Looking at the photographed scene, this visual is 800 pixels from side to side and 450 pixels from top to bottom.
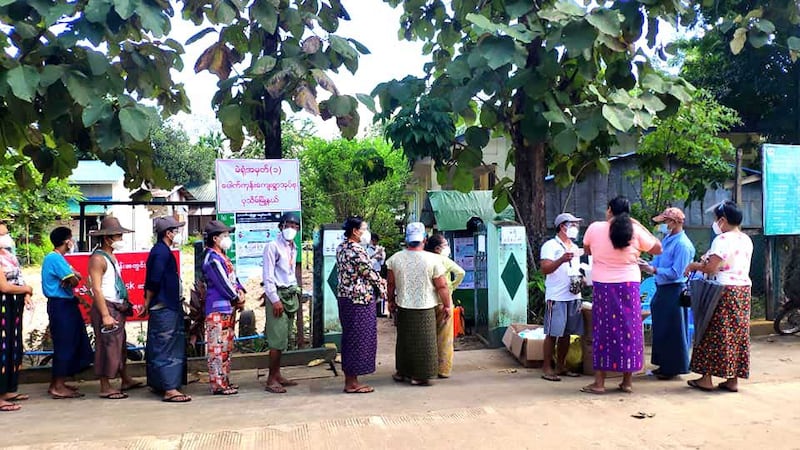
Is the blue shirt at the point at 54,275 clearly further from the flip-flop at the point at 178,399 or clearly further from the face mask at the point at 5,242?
the flip-flop at the point at 178,399

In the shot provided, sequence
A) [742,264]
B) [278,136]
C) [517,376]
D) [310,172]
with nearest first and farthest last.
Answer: [742,264] < [517,376] < [278,136] < [310,172]

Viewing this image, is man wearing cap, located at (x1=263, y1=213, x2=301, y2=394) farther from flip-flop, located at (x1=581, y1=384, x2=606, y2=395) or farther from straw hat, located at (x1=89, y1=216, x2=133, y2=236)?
flip-flop, located at (x1=581, y1=384, x2=606, y2=395)

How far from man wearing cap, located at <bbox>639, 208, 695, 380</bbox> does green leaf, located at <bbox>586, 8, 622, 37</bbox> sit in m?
1.67

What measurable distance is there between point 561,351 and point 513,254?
6.01 feet

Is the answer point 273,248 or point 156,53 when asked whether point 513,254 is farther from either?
point 156,53

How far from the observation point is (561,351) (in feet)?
20.6

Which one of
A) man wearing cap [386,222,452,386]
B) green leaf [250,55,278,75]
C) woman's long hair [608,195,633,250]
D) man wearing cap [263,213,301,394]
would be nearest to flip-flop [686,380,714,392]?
woman's long hair [608,195,633,250]

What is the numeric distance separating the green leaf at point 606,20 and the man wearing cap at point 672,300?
1.67 metres

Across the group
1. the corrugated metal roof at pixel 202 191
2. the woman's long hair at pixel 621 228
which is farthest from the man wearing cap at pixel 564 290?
the corrugated metal roof at pixel 202 191

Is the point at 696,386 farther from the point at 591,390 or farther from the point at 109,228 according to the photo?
the point at 109,228

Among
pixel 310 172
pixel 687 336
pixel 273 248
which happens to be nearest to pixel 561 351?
pixel 687 336

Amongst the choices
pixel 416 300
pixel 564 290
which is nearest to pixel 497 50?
pixel 564 290

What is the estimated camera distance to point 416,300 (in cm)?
602

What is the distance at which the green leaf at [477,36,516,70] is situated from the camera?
6.07m
